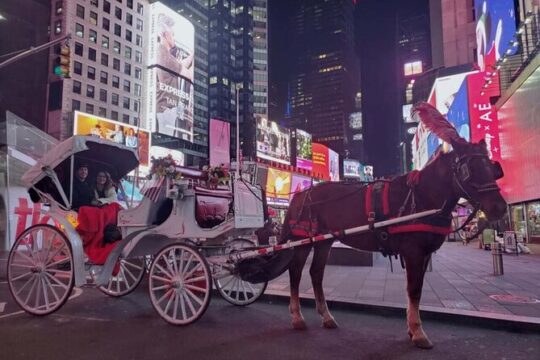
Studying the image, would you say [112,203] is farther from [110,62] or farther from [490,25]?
[110,62]

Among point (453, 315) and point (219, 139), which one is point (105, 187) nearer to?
point (453, 315)

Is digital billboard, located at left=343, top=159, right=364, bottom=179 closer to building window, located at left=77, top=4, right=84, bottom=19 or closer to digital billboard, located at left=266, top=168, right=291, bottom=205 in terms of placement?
digital billboard, located at left=266, top=168, right=291, bottom=205

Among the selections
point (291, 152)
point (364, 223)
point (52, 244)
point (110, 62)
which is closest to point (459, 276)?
point (364, 223)

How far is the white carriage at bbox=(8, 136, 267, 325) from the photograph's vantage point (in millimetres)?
6070

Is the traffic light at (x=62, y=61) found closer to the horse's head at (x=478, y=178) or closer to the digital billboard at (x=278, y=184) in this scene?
the horse's head at (x=478, y=178)

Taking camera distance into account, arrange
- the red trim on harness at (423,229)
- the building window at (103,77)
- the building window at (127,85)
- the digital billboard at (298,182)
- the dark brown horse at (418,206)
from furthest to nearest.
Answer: the building window at (127,85) < the building window at (103,77) < the digital billboard at (298,182) < the red trim on harness at (423,229) < the dark brown horse at (418,206)

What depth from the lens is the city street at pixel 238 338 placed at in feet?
15.5

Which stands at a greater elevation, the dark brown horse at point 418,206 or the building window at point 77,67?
the building window at point 77,67

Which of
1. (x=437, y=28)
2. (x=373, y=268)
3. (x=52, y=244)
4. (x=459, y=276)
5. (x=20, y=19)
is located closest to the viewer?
(x=52, y=244)

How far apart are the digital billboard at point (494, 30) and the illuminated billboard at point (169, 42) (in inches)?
1827

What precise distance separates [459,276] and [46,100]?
62500 millimetres

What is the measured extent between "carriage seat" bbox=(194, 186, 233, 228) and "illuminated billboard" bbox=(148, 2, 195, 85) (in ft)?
205

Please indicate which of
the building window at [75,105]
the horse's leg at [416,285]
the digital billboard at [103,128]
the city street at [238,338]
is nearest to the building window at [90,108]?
the building window at [75,105]

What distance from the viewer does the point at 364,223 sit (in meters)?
5.52
